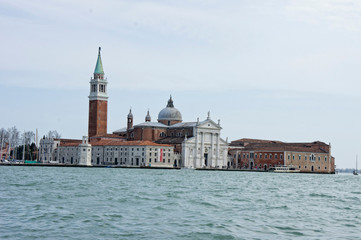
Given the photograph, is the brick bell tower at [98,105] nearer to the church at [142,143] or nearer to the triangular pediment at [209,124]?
the church at [142,143]

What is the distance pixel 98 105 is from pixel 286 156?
31.1m

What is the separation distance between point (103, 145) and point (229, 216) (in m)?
70.8

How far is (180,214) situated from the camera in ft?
Result: 63.8

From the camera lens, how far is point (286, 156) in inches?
3376

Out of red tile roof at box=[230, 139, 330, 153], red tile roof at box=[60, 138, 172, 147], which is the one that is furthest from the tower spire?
red tile roof at box=[230, 139, 330, 153]

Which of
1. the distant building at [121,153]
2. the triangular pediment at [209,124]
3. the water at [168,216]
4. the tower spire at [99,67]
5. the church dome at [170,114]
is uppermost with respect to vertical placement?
the tower spire at [99,67]

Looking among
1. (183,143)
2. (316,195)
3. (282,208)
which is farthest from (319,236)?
(183,143)

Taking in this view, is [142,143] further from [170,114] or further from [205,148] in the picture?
[170,114]

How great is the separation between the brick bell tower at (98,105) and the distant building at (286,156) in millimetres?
21387

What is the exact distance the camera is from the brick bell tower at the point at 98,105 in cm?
9619

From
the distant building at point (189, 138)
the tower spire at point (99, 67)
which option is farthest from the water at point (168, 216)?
the tower spire at point (99, 67)

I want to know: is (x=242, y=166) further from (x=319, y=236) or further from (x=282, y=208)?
(x=319, y=236)

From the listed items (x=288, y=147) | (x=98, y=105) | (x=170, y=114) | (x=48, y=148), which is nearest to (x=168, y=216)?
(x=288, y=147)

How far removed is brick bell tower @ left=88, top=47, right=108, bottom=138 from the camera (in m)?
96.2
